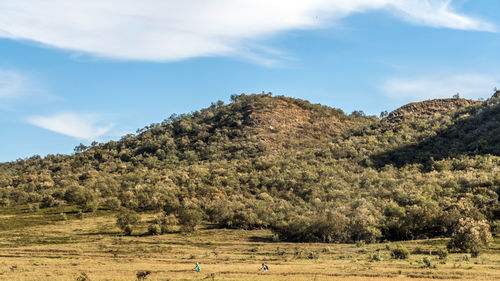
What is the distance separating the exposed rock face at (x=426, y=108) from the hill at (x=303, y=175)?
0.79 meters

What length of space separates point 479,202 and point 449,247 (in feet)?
82.9

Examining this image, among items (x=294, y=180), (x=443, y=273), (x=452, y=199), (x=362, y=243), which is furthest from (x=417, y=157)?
(x=443, y=273)

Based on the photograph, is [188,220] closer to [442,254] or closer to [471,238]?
[442,254]

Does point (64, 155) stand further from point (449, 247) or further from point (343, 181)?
point (449, 247)

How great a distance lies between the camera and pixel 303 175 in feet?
416

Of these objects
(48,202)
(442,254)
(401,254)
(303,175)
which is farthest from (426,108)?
(48,202)

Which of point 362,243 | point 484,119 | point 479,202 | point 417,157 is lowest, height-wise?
point 362,243

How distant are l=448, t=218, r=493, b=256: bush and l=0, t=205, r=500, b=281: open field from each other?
1.94 meters

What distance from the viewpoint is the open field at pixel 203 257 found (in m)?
45.9

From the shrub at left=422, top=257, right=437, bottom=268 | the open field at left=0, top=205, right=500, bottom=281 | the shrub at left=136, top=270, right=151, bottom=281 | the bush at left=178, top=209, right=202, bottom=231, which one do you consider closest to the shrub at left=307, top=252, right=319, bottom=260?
the open field at left=0, top=205, right=500, bottom=281

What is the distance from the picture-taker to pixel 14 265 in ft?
177

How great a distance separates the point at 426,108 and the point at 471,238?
466 ft

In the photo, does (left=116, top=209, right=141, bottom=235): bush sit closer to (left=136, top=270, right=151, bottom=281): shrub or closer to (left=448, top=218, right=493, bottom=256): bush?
(left=136, top=270, right=151, bottom=281): shrub

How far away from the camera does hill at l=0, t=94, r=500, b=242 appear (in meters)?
85.0
